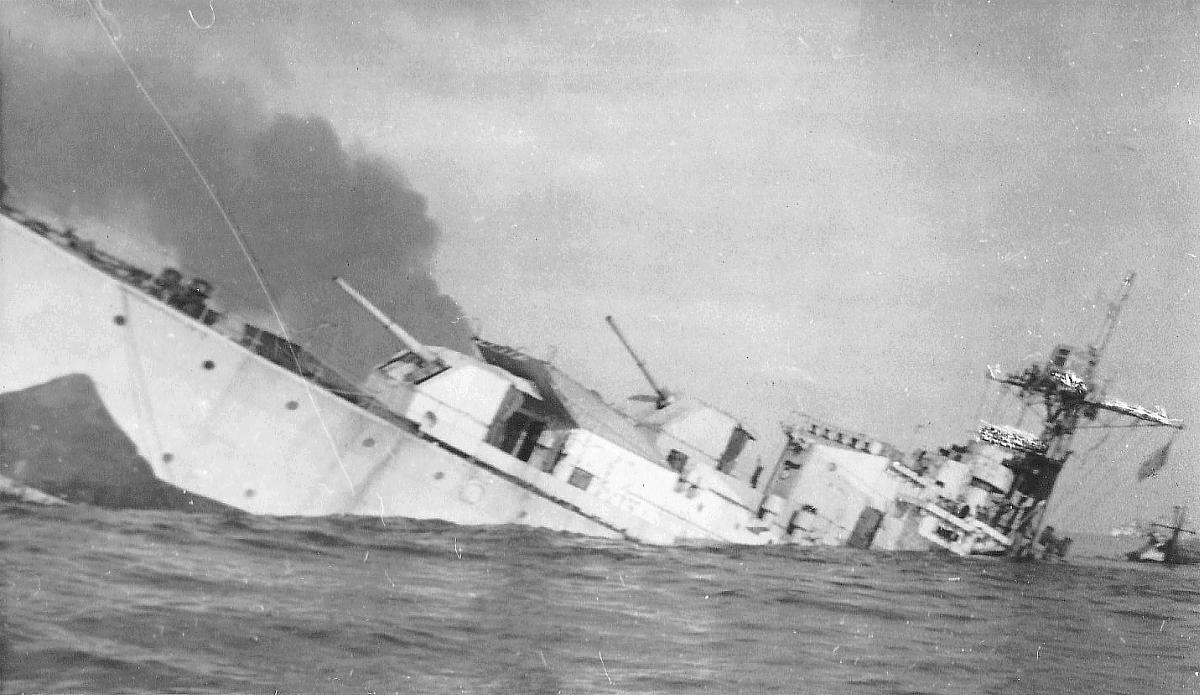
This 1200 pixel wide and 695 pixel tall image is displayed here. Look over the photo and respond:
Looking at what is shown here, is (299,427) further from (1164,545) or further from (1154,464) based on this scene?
(1164,545)

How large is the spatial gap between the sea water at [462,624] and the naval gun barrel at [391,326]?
1916 mm

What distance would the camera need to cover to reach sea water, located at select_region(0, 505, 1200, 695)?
19.6 ft

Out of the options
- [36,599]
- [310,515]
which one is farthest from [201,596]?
[310,515]

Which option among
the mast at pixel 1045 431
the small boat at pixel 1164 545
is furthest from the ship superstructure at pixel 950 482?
the small boat at pixel 1164 545

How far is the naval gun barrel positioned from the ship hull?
870 mm

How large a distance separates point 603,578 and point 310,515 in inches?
116

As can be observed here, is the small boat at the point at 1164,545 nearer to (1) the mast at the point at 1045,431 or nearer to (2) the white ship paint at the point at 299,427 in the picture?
(1) the mast at the point at 1045,431

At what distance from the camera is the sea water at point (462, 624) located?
5965mm

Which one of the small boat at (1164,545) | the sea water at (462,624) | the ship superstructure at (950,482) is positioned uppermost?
Answer: the small boat at (1164,545)

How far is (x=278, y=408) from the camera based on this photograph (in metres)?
8.77

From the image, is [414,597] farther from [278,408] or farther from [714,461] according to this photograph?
[714,461]

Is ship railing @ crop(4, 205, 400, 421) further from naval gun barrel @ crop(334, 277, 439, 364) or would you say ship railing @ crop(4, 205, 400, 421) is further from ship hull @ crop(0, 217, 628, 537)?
naval gun barrel @ crop(334, 277, 439, 364)

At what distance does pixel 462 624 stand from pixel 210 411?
347cm

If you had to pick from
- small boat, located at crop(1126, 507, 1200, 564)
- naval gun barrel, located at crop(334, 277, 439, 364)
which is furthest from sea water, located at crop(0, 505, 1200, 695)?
small boat, located at crop(1126, 507, 1200, 564)
